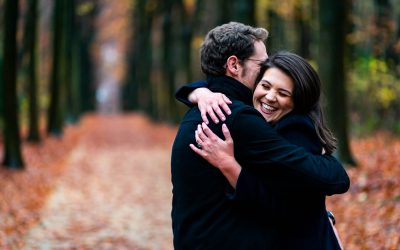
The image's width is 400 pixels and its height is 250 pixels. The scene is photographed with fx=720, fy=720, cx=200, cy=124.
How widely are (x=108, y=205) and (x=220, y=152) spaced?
9.55 meters

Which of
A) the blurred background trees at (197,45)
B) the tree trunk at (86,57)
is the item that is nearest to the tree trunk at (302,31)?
the blurred background trees at (197,45)

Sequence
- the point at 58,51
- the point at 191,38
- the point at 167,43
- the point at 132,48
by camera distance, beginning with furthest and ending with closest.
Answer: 1. the point at 132,48
2. the point at 167,43
3. the point at 191,38
4. the point at 58,51

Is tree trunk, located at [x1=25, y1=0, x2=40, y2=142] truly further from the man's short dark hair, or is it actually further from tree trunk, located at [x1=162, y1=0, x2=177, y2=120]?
the man's short dark hair

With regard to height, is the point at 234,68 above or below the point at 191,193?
above

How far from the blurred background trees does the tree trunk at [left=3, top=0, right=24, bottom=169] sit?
2cm

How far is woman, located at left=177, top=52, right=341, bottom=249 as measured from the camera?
307cm

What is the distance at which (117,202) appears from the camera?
12742 mm

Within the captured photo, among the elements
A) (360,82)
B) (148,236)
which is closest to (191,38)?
(360,82)

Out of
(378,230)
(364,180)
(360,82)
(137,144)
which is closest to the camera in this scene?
(378,230)

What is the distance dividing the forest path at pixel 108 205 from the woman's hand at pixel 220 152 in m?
5.82

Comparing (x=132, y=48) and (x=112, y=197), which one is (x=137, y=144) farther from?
(x=132, y=48)

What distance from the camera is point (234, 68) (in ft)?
10.6

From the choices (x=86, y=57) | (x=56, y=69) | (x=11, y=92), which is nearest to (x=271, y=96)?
(x=11, y=92)

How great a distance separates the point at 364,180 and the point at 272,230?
9.12 metres
